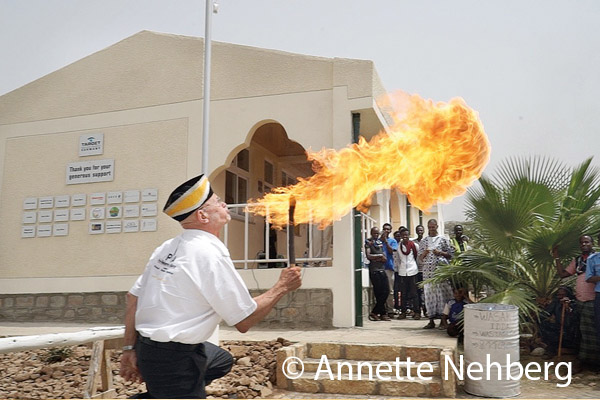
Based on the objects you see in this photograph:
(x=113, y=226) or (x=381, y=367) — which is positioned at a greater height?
(x=113, y=226)

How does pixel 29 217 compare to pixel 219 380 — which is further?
pixel 29 217

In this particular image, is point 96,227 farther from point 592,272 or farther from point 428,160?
point 592,272

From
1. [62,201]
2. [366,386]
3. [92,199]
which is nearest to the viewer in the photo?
[366,386]

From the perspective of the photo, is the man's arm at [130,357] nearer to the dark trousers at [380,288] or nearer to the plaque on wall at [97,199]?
the dark trousers at [380,288]

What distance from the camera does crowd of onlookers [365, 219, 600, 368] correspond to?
6629mm

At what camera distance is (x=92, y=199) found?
11.0 meters

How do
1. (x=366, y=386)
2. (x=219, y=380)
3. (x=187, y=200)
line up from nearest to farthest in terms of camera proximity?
(x=187, y=200) → (x=366, y=386) → (x=219, y=380)

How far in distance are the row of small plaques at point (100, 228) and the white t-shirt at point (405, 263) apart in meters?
4.67

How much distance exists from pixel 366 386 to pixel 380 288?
3.82 metres

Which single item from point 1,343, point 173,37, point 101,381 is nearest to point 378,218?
point 173,37

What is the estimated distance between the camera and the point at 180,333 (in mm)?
2727

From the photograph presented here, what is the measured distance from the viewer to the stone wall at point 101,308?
29.9 feet

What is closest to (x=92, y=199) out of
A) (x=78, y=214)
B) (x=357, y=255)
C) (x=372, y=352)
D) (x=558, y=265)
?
(x=78, y=214)

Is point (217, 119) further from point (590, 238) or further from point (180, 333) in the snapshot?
point (180, 333)
